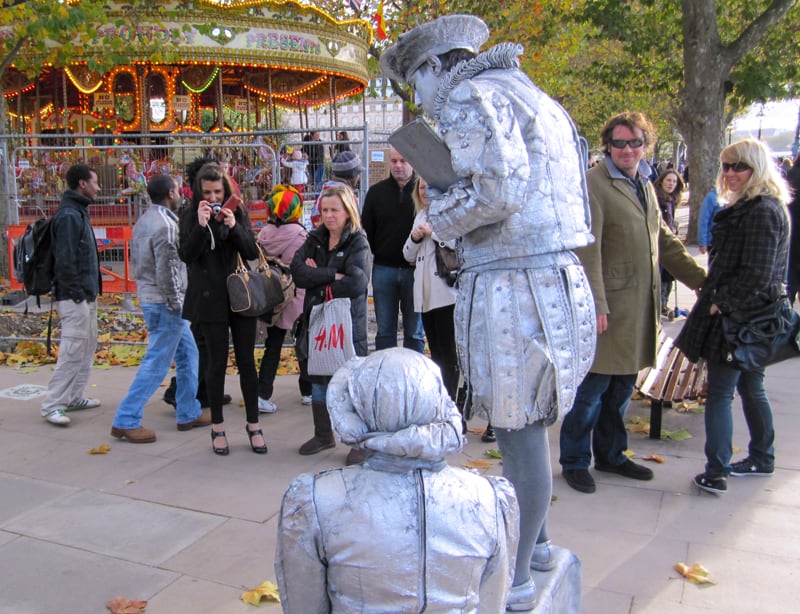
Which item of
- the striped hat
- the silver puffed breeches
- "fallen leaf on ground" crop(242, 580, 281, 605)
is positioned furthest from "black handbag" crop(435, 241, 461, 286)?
the silver puffed breeches

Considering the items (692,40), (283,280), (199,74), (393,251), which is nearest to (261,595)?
(283,280)

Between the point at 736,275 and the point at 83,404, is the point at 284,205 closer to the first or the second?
the point at 83,404

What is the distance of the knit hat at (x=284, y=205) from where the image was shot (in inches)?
222

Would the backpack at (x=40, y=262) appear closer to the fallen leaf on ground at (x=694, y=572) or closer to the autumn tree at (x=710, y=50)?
the fallen leaf on ground at (x=694, y=572)

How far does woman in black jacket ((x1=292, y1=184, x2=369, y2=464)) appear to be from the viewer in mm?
4801

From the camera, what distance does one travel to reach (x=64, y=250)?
534cm

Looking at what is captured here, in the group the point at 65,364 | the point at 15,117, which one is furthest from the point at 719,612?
the point at 15,117

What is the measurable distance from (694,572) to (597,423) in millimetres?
1237

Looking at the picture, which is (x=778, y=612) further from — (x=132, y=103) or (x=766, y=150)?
(x=132, y=103)

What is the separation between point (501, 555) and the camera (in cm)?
177

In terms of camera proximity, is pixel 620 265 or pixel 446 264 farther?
pixel 446 264

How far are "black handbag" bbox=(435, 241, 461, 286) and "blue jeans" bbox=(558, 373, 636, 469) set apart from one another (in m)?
1.17

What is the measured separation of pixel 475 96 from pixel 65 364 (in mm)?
4518

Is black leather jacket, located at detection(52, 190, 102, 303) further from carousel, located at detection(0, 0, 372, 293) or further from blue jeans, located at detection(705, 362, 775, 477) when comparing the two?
carousel, located at detection(0, 0, 372, 293)
